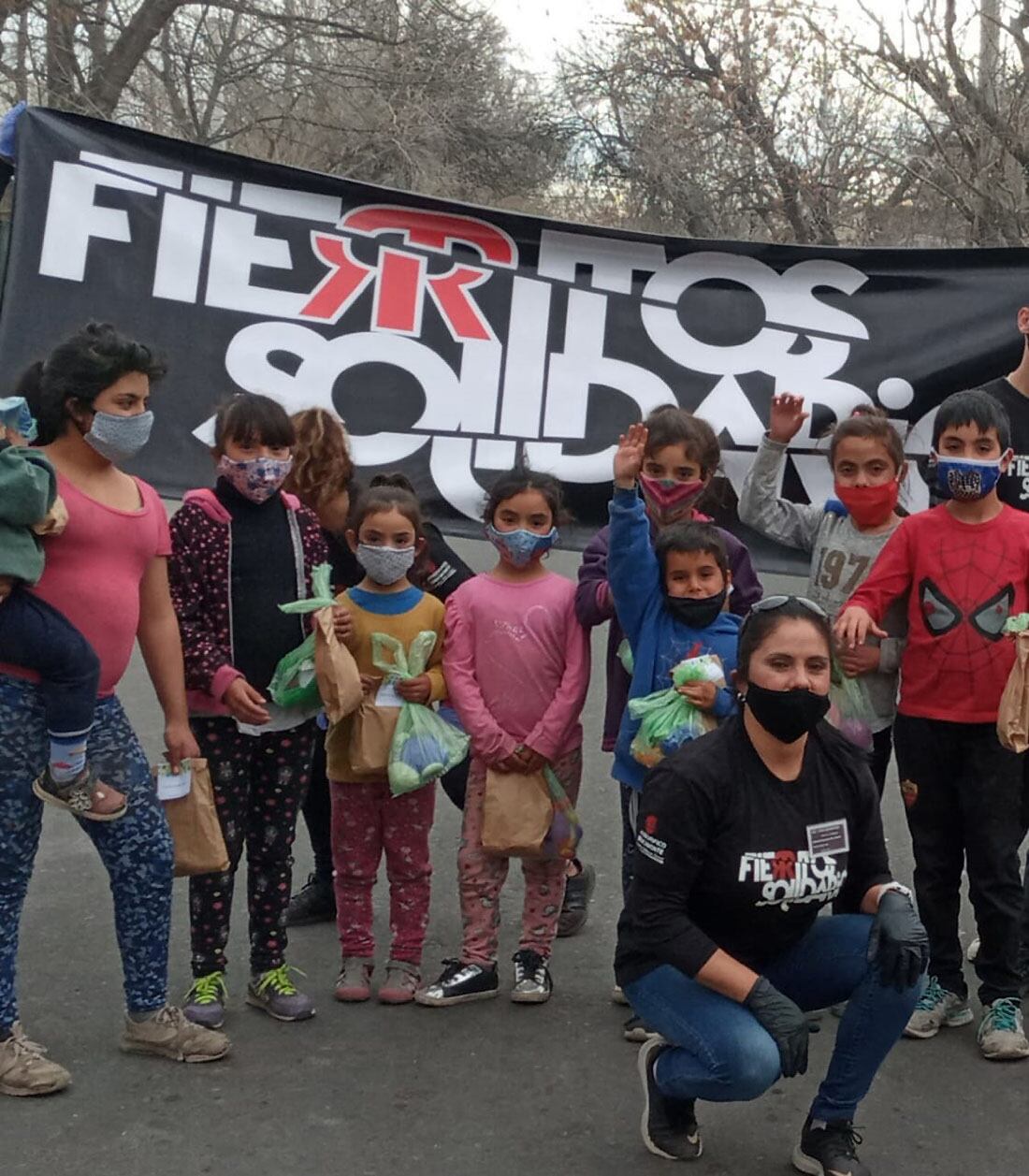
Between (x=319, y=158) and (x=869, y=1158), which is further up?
(x=319, y=158)

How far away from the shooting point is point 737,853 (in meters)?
3.44

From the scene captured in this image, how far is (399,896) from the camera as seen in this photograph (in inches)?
182

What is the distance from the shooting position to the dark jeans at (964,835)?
4.26m

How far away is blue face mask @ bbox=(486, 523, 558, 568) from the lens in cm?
459

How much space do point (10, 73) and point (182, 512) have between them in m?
13.4

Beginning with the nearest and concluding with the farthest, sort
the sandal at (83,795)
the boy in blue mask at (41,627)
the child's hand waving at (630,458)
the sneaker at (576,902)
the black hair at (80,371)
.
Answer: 1. the boy in blue mask at (41,627)
2. the sandal at (83,795)
3. the black hair at (80,371)
4. the child's hand waving at (630,458)
5. the sneaker at (576,902)

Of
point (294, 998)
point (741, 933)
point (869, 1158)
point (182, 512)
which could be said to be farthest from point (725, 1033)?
point (182, 512)

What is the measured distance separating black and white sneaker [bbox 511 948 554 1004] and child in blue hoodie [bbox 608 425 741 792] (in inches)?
25.9

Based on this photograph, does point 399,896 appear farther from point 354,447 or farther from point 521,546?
point 354,447

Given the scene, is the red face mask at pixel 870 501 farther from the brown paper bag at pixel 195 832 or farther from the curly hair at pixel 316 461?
the brown paper bag at pixel 195 832

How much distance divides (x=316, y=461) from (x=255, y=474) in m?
0.60

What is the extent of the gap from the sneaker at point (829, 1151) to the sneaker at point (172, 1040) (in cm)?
153

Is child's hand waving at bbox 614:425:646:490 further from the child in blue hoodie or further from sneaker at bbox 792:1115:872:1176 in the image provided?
sneaker at bbox 792:1115:872:1176

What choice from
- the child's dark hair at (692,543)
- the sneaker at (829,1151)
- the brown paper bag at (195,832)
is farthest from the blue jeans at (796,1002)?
the brown paper bag at (195,832)
